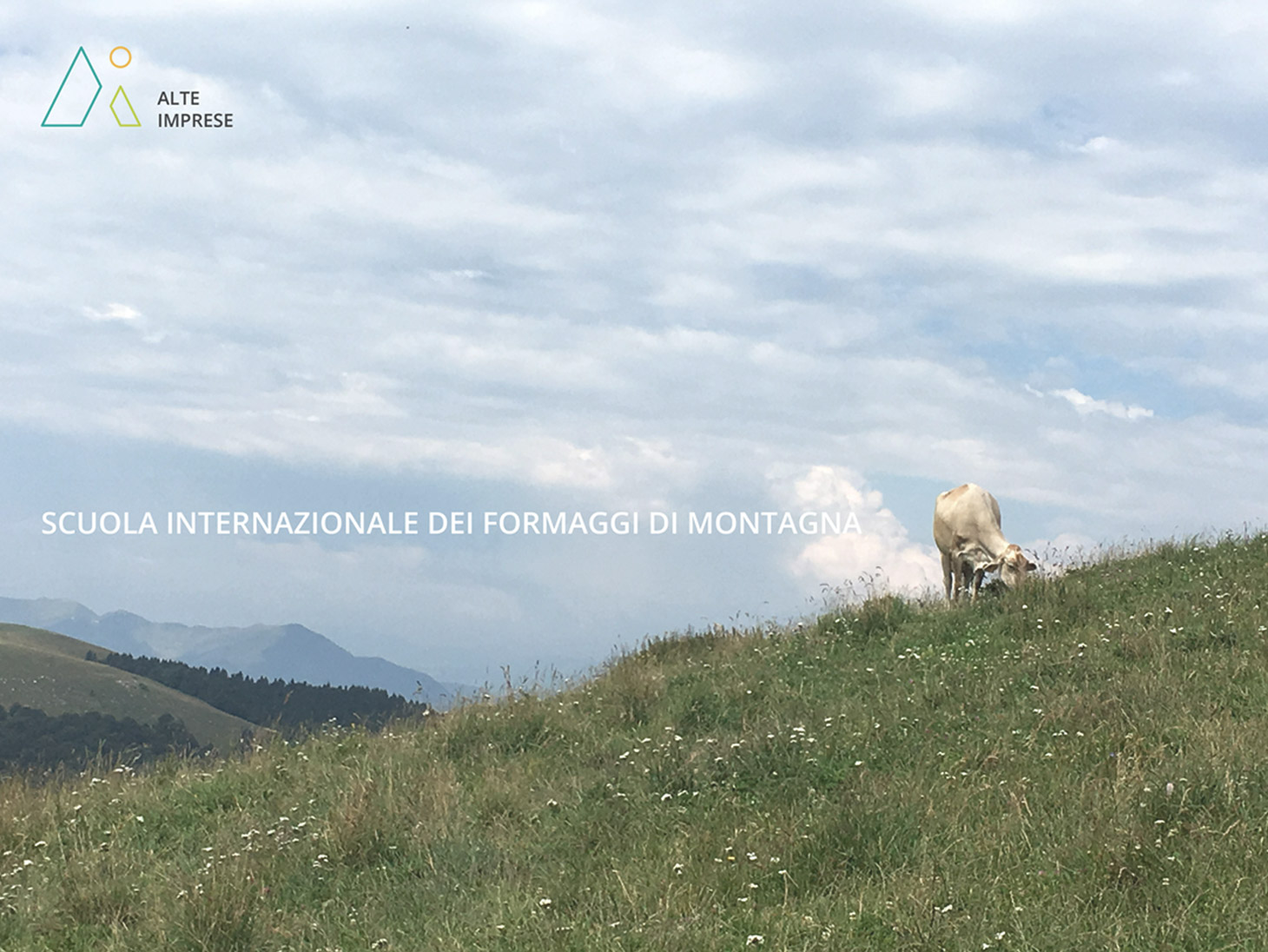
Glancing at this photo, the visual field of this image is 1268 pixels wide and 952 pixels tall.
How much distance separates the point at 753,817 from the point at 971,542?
11910 mm

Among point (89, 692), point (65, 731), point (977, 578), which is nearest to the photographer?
point (977, 578)

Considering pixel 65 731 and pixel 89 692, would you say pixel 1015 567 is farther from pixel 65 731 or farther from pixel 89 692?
pixel 89 692

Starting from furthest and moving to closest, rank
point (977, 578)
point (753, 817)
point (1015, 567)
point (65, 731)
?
point (65, 731) → point (977, 578) → point (1015, 567) → point (753, 817)

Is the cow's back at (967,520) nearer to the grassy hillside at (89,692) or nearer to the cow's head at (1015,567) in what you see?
the cow's head at (1015,567)

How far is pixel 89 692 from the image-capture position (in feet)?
496

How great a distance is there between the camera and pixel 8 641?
6727 inches

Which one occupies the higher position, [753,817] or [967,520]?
[967,520]

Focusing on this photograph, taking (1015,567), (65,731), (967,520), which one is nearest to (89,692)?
(65,731)

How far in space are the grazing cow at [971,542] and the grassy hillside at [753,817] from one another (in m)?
4.10

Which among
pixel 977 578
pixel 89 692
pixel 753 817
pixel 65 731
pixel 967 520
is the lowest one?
pixel 65 731

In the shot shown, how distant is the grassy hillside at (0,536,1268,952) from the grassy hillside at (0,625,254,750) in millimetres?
142144

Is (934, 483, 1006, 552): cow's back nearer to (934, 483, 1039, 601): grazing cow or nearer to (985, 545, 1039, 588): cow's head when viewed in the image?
(934, 483, 1039, 601): grazing cow

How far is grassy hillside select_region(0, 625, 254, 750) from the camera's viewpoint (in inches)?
5782

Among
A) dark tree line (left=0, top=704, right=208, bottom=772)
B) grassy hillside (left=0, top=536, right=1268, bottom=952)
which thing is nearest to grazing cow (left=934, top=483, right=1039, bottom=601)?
grassy hillside (left=0, top=536, right=1268, bottom=952)
